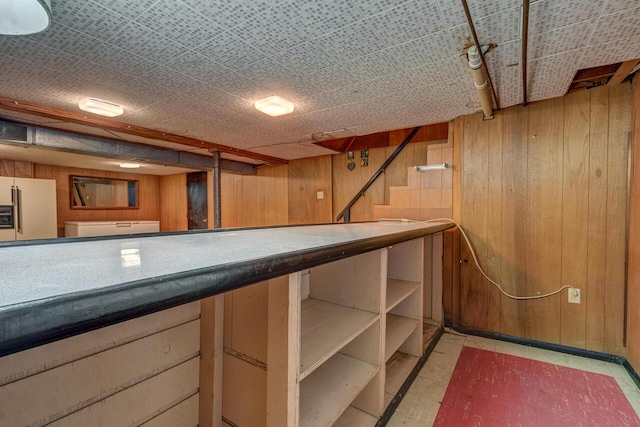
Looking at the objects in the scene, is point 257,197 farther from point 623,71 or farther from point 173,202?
point 623,71

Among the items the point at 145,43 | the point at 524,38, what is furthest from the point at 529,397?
the point at 145,43

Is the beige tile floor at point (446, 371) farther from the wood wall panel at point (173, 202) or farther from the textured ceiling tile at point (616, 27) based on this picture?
the wood wall panel at point (173, 202)

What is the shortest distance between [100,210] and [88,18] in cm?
585

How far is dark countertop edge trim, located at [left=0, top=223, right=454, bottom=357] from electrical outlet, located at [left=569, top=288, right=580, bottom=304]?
270 centimetres

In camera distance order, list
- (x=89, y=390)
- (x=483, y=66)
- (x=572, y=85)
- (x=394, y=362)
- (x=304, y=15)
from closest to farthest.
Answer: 1. (x=89, y=390)
2. (x=304, y=15)
3. (x=483, y=66)
4. (x=394, y=362)
5. (x=572, y=85)

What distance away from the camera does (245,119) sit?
116 inches

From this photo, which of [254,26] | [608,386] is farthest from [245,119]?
[608,386]

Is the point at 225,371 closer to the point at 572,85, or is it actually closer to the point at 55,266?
the point at 55,266

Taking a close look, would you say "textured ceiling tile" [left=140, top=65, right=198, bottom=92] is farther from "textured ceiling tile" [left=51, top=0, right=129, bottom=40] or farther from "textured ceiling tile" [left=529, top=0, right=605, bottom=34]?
"textured ceiling tile" [left=529, top=0, right=605, bottom=34]

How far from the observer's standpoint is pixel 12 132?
2.89m

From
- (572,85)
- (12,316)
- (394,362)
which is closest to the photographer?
(12,316)

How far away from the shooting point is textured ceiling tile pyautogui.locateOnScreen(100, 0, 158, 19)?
1.29 m

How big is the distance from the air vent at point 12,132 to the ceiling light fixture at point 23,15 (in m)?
2.39

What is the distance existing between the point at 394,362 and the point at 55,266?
6.82 ft
